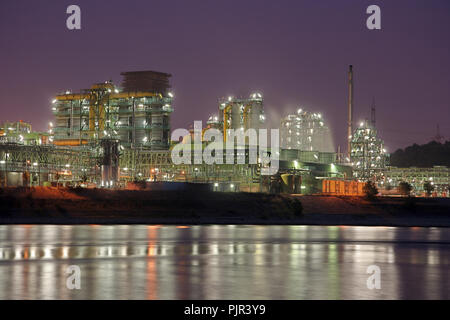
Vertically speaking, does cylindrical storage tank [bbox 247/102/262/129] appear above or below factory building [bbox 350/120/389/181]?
above

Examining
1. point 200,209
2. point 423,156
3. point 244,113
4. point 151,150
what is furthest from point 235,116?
point 423,156

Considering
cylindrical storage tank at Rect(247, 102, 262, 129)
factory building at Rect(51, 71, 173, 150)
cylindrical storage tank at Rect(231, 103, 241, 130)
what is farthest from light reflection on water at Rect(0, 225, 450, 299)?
factory building at Rect(51, 71, 173, 150)

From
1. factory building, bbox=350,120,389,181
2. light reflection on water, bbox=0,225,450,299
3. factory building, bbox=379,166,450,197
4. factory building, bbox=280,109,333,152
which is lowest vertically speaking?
light reflection on water, bbox=0,225,450,299

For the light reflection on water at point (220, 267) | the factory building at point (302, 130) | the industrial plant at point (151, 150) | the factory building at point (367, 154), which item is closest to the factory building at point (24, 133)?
the industrial plant at point (151, 150)

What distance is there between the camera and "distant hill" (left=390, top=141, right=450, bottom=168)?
169788 millimetres

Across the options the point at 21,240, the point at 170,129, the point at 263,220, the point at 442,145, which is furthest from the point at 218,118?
the point at 442,145

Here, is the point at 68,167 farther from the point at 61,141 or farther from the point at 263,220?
the point at 263,220

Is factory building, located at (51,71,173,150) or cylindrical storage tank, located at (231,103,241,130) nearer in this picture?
cylindrical storage tank, located at (231,103,241,130)

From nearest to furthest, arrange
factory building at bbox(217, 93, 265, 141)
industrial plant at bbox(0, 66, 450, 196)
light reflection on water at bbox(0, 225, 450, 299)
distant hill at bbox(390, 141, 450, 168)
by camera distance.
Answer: light reflection on water at bbox(0, 225, 450, 299) < industrial plant at bbox(0, 66, 450, 196) < factory building at bbox(217, 93, 265, 141) < distant hill at bbox(390, 141, 450, 168)

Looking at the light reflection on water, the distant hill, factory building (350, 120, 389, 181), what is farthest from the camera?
the distant hill

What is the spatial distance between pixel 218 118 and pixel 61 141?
2596 centimetres

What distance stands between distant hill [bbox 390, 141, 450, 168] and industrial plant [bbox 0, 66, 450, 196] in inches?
2167

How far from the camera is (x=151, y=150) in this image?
96562 mm

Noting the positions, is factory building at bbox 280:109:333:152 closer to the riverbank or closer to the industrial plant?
the industrial plant
